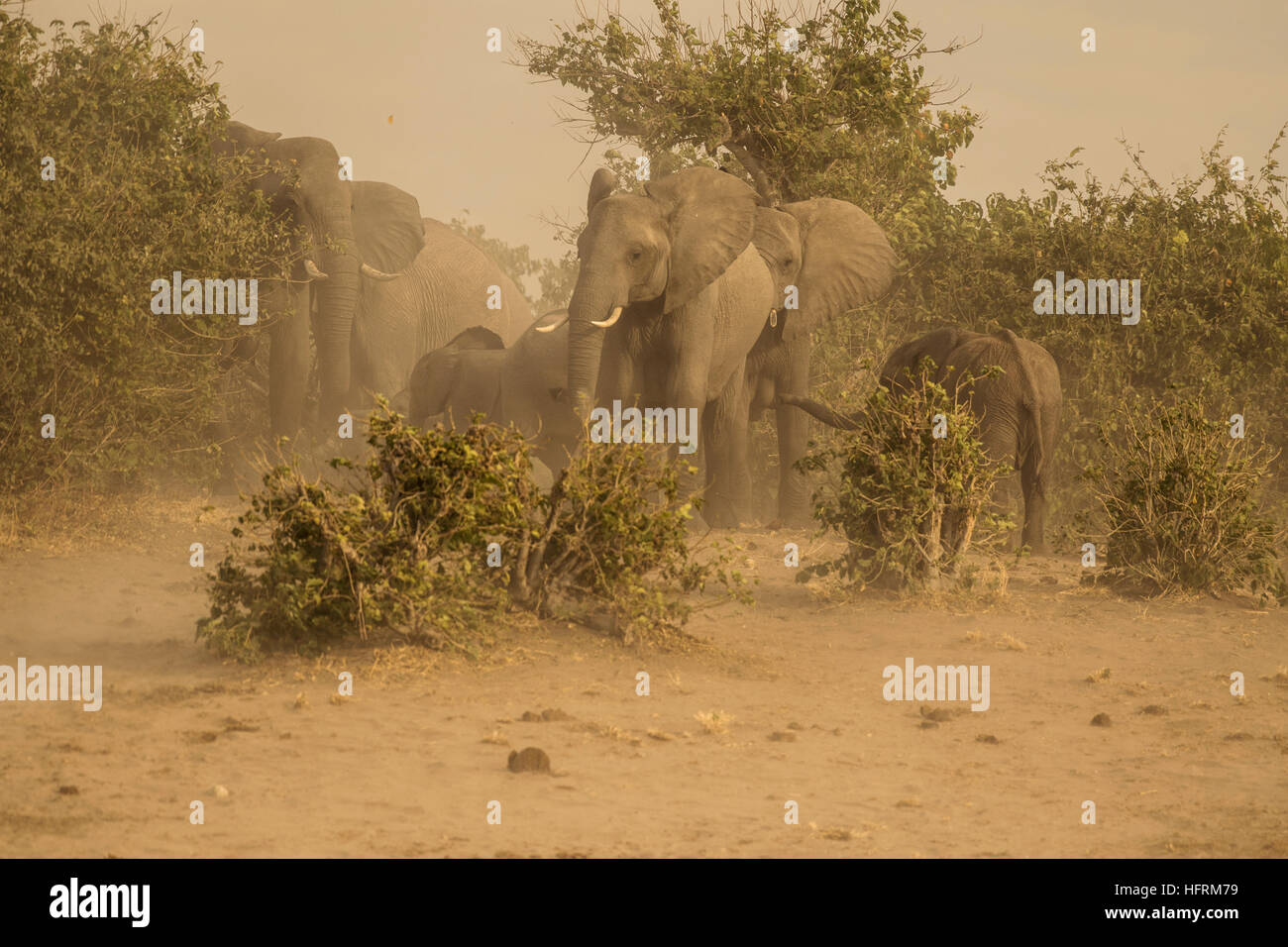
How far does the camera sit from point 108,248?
12.3 metres

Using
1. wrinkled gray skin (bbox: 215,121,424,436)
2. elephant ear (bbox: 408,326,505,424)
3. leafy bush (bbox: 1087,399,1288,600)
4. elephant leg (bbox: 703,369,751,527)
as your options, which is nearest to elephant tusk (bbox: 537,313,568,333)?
elephant ear (bbox: 408,326,505,424)

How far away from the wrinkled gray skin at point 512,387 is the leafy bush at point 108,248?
208 centimetres

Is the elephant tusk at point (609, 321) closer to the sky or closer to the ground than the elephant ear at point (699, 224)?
closer to the ground

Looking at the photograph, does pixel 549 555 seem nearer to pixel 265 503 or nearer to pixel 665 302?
pixel 265 503

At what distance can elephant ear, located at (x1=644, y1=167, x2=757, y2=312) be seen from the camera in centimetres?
1352

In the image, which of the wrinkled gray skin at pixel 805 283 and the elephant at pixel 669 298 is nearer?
the elephant at pixel 669 298

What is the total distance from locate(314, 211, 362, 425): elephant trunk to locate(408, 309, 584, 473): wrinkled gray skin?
1.17 meters

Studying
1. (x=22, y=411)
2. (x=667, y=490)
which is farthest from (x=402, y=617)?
(x=22, y=411)

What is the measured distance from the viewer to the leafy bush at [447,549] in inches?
322
